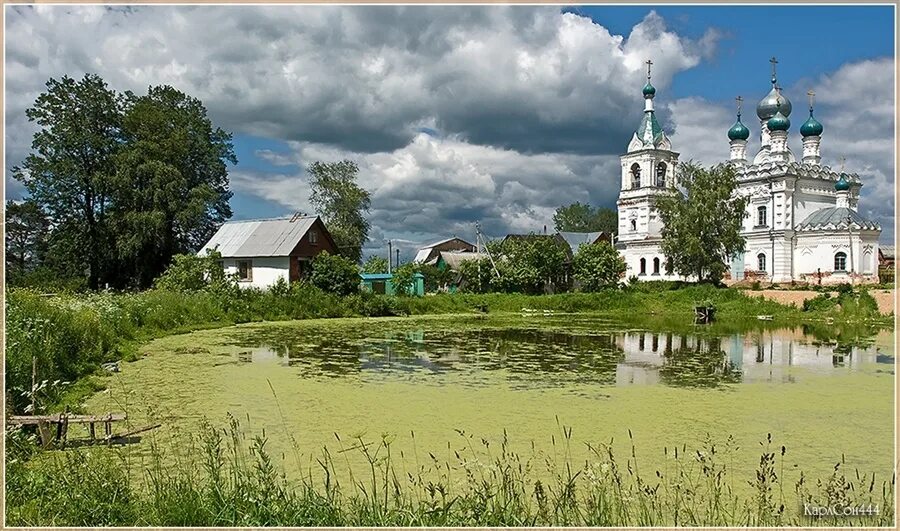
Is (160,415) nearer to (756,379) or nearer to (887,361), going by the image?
(756,379)

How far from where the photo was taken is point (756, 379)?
33.7ft

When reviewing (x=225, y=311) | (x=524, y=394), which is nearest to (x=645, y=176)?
(x=225, y=311)

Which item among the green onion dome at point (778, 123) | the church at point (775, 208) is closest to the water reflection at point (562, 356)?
the church at point (775, 208)

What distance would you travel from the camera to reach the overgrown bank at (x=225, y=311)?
25.3 feet

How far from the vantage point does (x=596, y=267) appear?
31156mm

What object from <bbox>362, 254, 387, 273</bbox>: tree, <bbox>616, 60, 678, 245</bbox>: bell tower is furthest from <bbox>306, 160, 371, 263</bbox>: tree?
<bbox>616, 60, 678, 245</bbox>: bell tower

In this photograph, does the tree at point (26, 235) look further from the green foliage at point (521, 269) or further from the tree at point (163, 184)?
the green foliage at point (521, 269)

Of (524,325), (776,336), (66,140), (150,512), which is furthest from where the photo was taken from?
(66,140)

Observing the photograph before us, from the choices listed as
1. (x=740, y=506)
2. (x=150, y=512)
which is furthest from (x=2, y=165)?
(x=740, y=506)

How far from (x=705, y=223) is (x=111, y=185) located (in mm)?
24335

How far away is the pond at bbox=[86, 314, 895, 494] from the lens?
611 cm

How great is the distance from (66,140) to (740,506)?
31.4m

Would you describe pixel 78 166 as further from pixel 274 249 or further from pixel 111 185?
pixel 274 249

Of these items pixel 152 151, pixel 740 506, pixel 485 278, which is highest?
pixel 152 151
